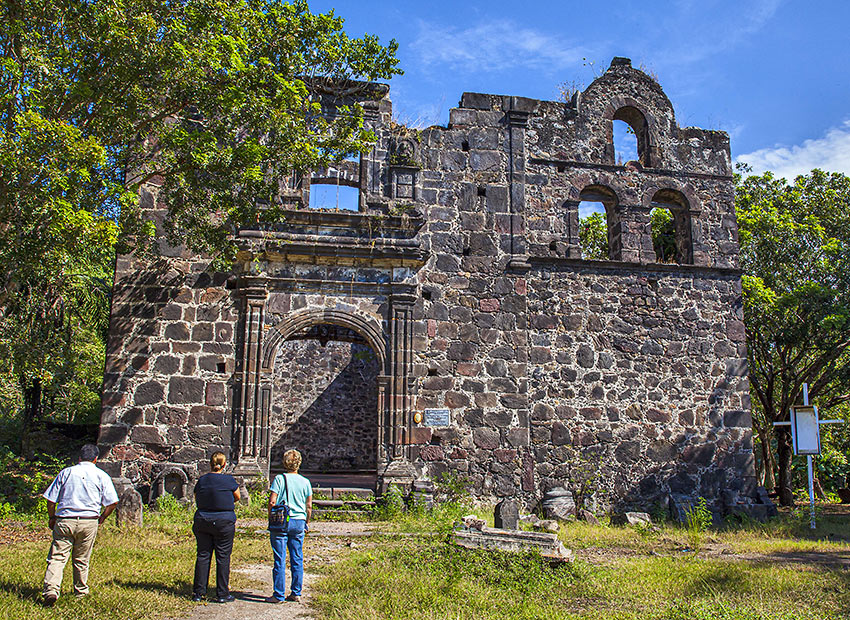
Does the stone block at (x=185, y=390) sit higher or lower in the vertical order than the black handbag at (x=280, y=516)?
higher

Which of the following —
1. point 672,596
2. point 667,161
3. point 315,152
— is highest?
point 667,161

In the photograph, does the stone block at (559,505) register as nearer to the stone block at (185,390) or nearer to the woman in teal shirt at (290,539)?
the stone block at (185,390)

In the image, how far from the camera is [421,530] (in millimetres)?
9938

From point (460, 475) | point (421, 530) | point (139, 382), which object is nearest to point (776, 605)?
point (421, 530)

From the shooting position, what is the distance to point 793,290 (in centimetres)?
1753

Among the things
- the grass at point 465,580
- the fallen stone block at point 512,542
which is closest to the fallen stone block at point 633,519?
the grass at point 465,580

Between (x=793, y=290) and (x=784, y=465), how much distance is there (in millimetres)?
4733

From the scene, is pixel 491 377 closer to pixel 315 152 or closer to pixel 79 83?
pixel 315 152

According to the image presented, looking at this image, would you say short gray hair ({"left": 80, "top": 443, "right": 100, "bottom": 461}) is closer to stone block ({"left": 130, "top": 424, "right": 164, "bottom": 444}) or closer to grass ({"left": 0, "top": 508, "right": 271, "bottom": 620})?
grass ({"left": 0, "top": 508, "right": 271, "bottom": 620})

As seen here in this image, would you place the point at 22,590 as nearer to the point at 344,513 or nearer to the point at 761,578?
the point at 344,513

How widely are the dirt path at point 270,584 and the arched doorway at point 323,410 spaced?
1005 centimetres

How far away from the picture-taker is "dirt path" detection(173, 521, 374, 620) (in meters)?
5.86

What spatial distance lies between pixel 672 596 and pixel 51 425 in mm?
12400

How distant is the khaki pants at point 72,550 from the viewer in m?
5.88
